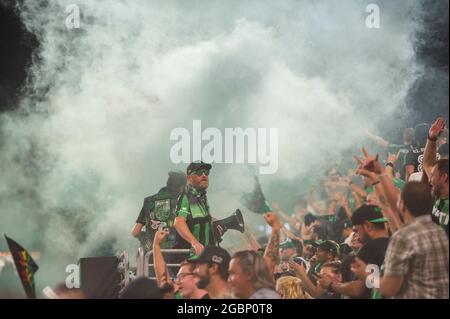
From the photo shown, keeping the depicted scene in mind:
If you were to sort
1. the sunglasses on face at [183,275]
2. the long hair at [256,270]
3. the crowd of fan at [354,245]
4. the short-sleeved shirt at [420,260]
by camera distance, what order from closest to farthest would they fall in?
1. the short-sleeved shirt at [420,260]
2. the crowd of fan at [354,245]
3. the long hair at [256,270]
4. the sunglasses on face at [183,275]

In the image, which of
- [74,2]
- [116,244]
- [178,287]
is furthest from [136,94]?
[178,287]

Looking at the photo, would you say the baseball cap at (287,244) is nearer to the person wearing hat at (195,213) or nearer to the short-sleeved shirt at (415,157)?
the person wearing hat at (195,213)

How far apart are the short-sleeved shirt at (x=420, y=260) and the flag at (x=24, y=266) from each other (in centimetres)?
285

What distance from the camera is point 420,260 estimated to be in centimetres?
457

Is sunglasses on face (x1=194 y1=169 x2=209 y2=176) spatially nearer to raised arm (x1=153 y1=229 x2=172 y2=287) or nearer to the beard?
raised arm (x1=153 y1=229 x2=172 y2=287)

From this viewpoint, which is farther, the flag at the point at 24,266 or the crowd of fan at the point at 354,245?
the flag at the point at 24,266

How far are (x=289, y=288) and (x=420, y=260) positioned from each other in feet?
5.13

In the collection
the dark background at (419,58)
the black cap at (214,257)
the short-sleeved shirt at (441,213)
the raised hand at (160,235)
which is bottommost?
the black cap at (214,257)

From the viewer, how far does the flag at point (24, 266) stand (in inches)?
207

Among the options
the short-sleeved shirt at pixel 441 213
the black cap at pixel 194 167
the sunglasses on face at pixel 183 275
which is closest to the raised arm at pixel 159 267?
the sunglasses on face at pixel 183 275

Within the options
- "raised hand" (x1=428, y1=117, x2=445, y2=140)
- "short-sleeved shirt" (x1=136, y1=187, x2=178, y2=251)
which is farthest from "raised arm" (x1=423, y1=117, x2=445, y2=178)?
"short-sleeved shirt" (x1=136, y1=187, x2=178, y2=251)

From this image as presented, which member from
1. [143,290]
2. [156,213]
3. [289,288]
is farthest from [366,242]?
[143,290]

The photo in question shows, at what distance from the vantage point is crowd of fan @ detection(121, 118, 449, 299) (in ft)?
15.2

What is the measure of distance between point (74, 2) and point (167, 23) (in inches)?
35.8
